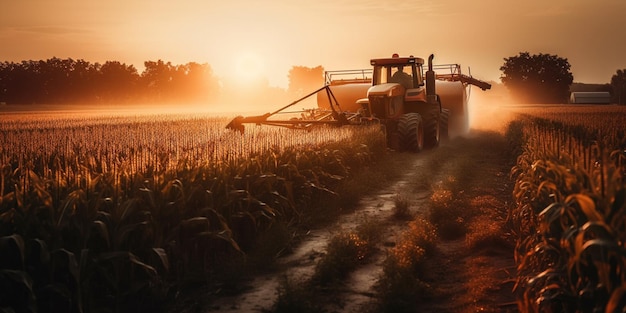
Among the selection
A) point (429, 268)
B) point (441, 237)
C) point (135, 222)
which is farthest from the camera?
point (441, 237)

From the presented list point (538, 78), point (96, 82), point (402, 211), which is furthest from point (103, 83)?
point (402, 211)

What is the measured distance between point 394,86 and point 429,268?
46.4ft

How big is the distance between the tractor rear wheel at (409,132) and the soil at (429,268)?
272 inches

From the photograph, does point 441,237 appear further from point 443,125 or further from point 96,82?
point 96,82

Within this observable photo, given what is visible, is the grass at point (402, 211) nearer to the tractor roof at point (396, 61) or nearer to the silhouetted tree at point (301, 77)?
the tractor roof at point (396, 61)

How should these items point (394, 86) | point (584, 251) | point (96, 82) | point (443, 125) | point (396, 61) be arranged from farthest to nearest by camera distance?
point (96, 82)
point (443, 125)
point (396, 61)
point (394, 86)
point (584, 251)

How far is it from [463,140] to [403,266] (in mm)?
22059

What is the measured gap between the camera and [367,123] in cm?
2175

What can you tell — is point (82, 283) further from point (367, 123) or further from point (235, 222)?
point (367, 123)

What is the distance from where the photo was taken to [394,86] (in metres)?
22.1

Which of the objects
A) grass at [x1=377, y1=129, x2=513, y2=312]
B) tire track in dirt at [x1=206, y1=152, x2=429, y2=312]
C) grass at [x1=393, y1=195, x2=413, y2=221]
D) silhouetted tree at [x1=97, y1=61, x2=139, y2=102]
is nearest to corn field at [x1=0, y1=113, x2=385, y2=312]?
tire track in dirt at [x1=206, y1=152, x2=429, y2=312]

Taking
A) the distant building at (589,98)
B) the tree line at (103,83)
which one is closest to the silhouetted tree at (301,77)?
the tree line at (103,83)

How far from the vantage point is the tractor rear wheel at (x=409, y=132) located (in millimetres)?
21594

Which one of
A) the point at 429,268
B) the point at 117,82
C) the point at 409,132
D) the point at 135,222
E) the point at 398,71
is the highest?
the point at 117,82
